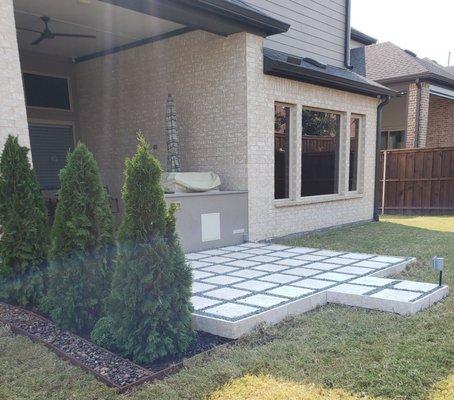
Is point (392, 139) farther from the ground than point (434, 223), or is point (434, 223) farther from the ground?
point (392, 139)

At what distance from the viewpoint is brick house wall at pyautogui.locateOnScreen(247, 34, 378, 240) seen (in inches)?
272

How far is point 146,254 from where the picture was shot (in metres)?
2.77

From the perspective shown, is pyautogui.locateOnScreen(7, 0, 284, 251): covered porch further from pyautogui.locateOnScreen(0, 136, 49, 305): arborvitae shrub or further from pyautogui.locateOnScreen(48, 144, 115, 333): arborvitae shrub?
pyautogui.locateOnScreen(48, 144, 115, 333): arborvitae shrub

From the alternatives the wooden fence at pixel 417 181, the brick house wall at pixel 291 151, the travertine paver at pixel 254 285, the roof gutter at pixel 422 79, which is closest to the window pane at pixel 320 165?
the brick house wall at pixel 291 151

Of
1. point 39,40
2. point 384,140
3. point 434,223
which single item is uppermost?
point 39,40

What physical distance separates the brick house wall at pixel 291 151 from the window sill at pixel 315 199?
2 cm

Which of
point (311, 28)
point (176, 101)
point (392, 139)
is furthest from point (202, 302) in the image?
point (392, 139)

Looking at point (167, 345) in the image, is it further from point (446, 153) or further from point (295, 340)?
point (446, 153)

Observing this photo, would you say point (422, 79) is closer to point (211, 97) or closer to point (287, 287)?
point (211, 97)

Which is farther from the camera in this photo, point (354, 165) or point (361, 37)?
point (361, 37)

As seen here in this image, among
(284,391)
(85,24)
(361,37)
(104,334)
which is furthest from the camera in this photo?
(361,37)

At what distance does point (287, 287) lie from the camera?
4.20 m

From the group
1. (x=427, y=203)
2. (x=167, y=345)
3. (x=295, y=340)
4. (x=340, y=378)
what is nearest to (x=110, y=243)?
(x=167, y=345)

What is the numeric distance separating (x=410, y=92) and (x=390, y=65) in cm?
135
